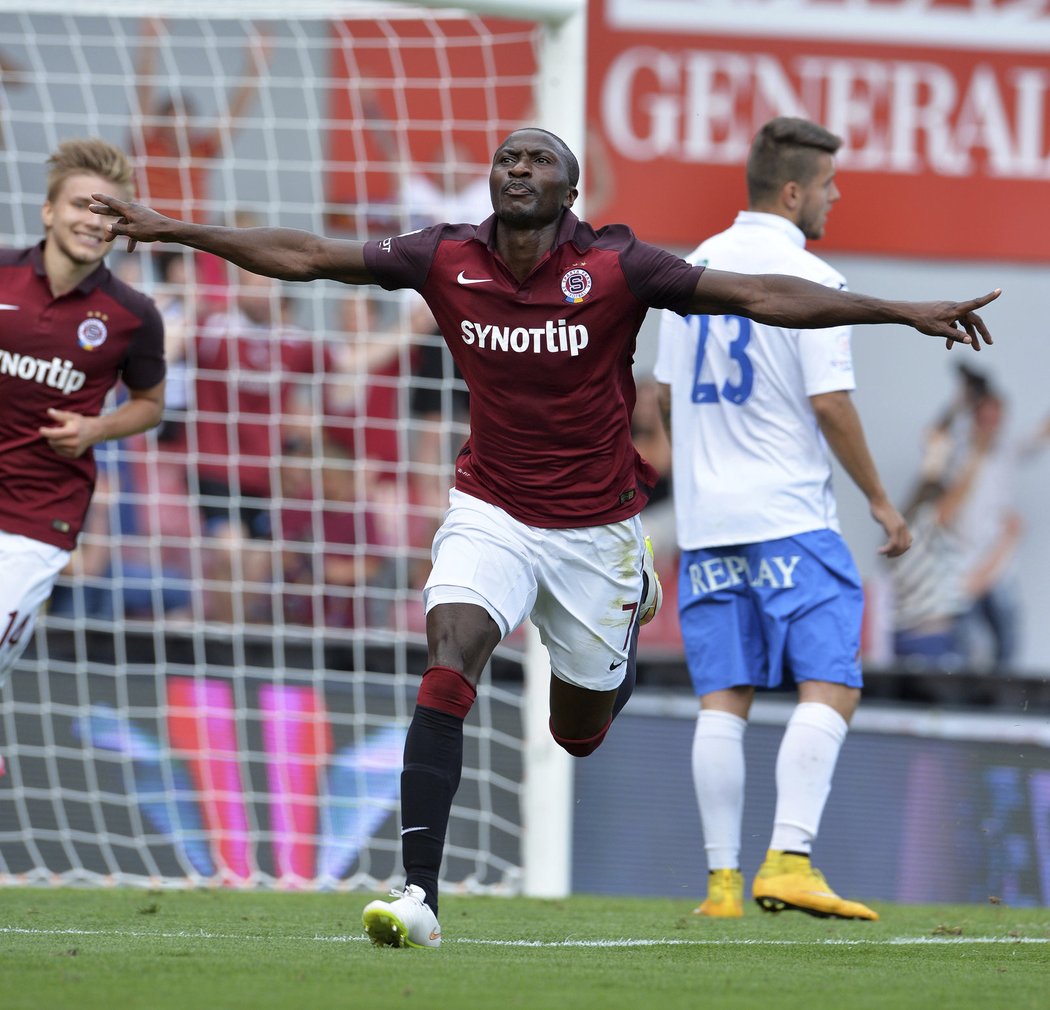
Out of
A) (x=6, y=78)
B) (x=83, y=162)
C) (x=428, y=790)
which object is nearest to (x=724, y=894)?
(x=428, y=790)

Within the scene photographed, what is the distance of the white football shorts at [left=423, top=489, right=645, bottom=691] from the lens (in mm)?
4727

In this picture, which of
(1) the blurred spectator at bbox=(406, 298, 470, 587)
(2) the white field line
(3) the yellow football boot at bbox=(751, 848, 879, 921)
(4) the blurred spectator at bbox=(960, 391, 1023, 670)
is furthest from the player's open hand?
(4) the blurred spectator at bbox=(960, 391, 1023, 670)

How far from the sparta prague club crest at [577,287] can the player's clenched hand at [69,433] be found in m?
2.16

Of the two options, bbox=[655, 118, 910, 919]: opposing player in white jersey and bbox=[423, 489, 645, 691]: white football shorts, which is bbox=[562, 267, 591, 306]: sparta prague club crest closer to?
bbox=[423, 489, 645, 691]: white football shorts

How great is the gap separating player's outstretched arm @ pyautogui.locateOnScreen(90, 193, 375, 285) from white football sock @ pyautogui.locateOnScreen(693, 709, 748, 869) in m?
2.27

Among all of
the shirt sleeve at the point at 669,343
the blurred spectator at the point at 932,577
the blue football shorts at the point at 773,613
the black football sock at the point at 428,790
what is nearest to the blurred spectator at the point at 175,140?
the shirt sleeve at the point at 669,343

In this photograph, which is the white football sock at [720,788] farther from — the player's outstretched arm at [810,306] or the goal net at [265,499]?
the player's outstretched arm at [810,306]

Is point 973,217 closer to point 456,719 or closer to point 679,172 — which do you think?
point 679,172

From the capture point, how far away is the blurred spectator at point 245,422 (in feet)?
29.5

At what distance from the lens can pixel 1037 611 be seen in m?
13.4

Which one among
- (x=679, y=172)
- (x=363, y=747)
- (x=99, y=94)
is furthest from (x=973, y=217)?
(x=363, y=747)

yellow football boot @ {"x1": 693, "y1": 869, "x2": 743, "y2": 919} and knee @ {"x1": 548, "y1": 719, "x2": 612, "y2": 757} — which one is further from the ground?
knee @ {"x1": 548, "y1": 719, "x2": 612, "y2": 757}

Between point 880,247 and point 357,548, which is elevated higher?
point 880,247

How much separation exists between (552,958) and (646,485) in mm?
1508
